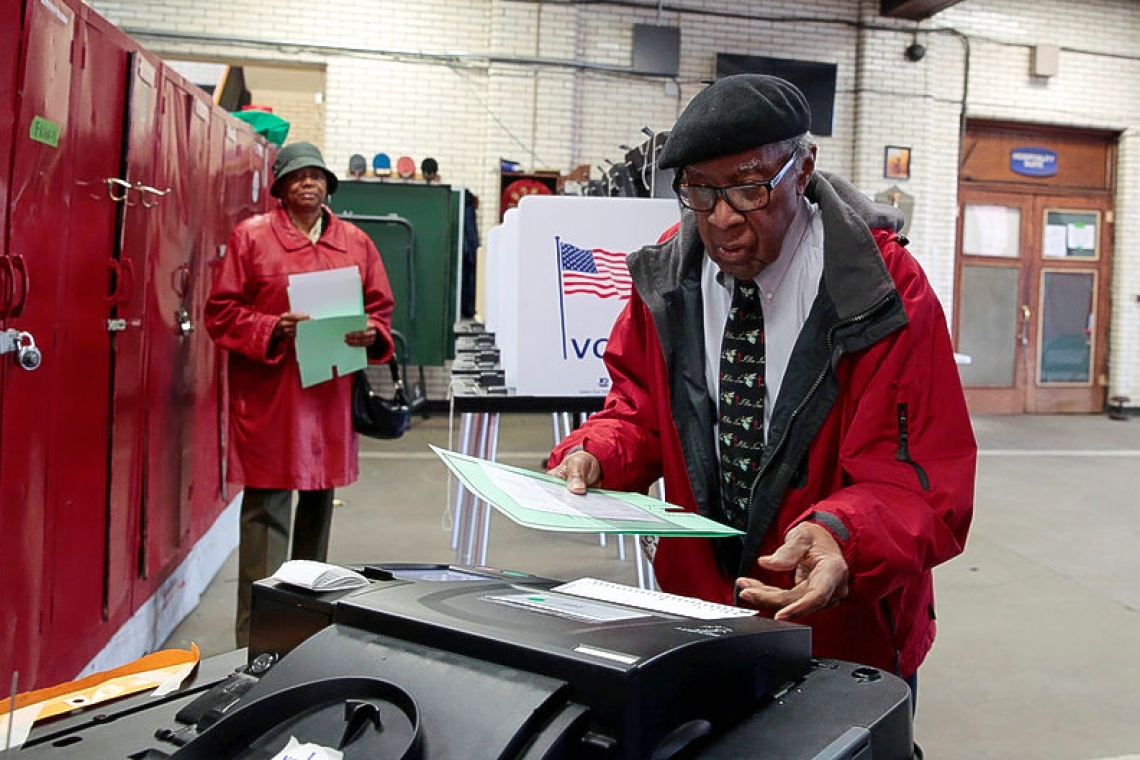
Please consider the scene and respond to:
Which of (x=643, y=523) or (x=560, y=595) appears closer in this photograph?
(x=560, y=595)

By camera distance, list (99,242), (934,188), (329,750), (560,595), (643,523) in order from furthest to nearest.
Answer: (934,188)
(99,242)
(643,523)
(560,595)
(329,750)

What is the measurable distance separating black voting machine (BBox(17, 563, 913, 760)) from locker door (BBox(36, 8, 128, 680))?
1.81m

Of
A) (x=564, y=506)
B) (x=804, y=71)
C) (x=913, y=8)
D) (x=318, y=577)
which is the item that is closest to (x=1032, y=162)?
(x=913, y=8)

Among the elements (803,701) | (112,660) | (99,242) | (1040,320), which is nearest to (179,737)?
(803,701)

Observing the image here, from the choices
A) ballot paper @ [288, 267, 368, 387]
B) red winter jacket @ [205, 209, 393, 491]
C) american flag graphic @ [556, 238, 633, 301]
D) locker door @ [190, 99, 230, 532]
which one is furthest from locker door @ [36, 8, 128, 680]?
american flag graphic @ [556, 238, 633, 301]

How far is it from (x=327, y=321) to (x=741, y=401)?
209 cm

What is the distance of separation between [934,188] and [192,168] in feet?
27.4

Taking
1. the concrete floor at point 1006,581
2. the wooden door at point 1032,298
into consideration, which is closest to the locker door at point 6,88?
the concrete floor at point 1006,581

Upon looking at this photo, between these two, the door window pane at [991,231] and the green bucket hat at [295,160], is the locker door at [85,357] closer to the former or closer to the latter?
the green bucket hat at [295,160]

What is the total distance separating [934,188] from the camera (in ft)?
33.5

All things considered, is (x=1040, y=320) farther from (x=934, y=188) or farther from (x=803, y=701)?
(x=803, y=701)

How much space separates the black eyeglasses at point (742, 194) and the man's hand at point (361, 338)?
88.2 inches

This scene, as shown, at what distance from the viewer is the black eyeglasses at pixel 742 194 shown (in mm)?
1377

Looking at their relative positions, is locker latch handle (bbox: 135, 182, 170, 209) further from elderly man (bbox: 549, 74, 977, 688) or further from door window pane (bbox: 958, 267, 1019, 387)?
door window pane (bbox: 958, 267, 1019, 387)
